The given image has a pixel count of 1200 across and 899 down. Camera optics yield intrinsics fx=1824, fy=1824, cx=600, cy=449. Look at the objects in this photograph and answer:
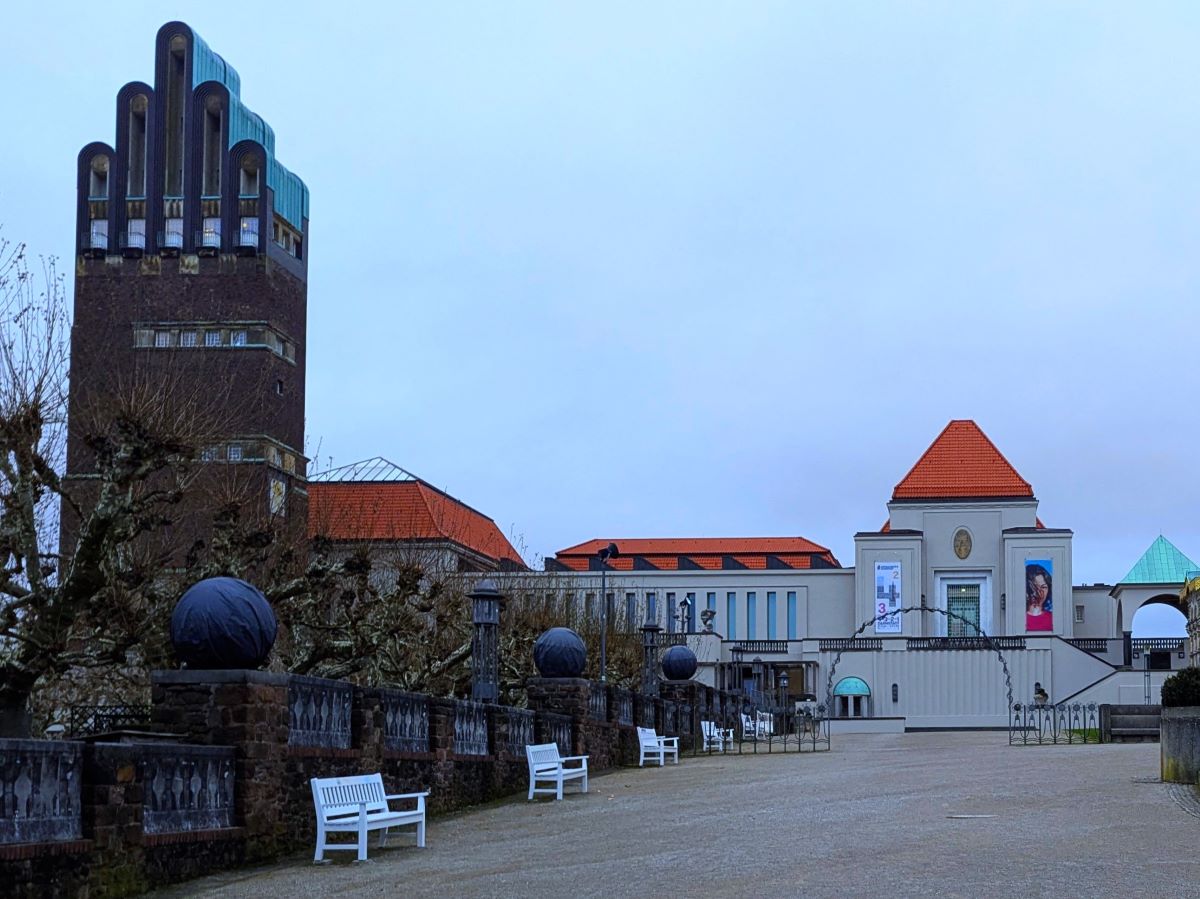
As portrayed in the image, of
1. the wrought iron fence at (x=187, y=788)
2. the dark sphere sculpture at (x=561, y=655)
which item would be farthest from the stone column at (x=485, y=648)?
the wrought iron fence at (x=187, y=788)

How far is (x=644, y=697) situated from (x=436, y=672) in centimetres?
423

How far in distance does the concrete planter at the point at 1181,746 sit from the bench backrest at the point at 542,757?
26.4 ft

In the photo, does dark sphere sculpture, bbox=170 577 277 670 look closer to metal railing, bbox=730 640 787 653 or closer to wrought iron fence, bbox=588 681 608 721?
wrought iron fence, bbox=588 681 608 721

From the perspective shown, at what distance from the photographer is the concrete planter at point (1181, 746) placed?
75.5 ft

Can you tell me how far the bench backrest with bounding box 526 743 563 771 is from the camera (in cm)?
2431

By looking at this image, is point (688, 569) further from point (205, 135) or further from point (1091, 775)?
point (1091, 775)

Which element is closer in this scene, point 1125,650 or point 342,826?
point 342,826

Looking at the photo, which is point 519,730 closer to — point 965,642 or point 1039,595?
point 965,642

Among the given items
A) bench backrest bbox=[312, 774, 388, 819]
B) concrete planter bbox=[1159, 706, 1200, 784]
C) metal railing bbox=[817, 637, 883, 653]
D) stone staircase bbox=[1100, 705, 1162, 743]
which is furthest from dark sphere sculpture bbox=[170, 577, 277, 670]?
metal railing bbox=[817, 637, 883, 653]

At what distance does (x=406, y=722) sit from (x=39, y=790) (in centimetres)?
881

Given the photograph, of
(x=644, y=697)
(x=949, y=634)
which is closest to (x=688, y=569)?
(x=949, y=634)

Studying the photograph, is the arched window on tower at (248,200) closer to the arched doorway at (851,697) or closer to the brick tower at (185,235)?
the brick tower at (185,235)

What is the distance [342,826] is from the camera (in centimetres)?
1672

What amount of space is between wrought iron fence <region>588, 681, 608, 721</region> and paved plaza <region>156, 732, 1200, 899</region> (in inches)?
196
